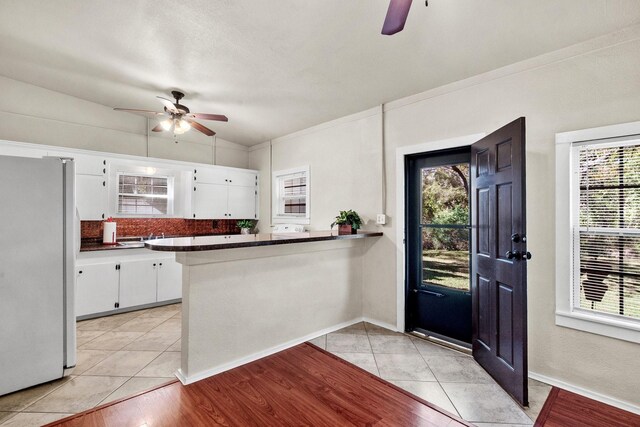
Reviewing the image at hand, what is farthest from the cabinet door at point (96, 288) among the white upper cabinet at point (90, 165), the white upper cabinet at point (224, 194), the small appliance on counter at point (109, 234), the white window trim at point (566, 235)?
the white window trim at point (566, 235)

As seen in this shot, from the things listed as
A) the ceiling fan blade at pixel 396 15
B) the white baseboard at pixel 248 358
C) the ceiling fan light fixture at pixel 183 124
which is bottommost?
the white baseboard at pixel 248 358

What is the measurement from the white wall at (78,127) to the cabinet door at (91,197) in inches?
25.9

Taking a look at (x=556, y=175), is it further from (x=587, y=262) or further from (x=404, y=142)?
(x=404, y=142)

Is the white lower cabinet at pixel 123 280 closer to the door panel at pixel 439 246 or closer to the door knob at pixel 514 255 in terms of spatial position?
the door panel at pixel 439 246

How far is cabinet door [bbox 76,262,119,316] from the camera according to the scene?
147 inches

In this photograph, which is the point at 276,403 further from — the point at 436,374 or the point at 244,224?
the point at 244,224

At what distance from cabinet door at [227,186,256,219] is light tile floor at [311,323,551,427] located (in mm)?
3032

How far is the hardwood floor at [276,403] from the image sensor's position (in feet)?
6.27

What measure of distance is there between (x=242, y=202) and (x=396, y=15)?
4.55 meters

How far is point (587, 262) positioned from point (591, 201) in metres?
0.46

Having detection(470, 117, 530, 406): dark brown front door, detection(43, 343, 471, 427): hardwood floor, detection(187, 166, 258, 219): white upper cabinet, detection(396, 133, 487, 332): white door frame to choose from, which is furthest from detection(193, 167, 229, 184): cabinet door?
detection(470, 117, 530, 406): dark brown front door

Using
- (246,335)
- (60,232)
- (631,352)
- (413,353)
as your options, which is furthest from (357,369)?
(60,232)

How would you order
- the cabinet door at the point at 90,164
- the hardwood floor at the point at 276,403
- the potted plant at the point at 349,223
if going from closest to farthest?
the hardwood floor at the point at 276,403
the potted plant at the point at 349,223
the cabinet door at the point at 90,164

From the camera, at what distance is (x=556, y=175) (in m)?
2.33
